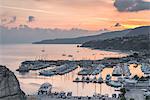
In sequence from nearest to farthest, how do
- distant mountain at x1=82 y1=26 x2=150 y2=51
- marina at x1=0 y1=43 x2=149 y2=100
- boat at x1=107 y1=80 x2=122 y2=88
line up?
marina at x1=0 y1=43 x2=149 y2=100
boat at x1=107 y1=80 x2=122 y2=88
distant mountain at x1=82 y1=26 x2=150 y2=51

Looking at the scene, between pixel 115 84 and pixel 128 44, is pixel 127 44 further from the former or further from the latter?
pixel 115 84

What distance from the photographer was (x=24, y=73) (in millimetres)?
29594

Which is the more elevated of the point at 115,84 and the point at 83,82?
the point at 83,82

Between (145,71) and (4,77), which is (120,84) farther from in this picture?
(4,77)

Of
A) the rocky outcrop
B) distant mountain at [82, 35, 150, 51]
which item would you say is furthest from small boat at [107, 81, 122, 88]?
distant mountain at [82, 35, 150, 51]

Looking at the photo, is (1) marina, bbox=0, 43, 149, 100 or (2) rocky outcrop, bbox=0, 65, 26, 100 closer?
(2) rocky outcrop, bbox=0, 65, 26, 100

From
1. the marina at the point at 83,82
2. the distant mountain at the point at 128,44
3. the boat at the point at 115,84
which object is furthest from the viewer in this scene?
the distant mountain at the point at 128,44

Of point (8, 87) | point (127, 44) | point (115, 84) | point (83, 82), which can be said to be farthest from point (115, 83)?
point (127, 44)

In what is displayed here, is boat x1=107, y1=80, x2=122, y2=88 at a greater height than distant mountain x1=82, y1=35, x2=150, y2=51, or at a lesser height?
lesser

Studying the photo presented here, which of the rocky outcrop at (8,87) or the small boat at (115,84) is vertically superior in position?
the small boat at (115,84)

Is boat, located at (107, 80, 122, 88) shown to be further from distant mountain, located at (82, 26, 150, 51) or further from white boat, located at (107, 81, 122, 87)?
distant mountain, located at (82, 26, 150, 51)

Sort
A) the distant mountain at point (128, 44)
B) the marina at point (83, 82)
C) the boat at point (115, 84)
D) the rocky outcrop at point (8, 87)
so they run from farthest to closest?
the distant mountain at point (128, 44) → the boat at point (115, 84) → the marina at point (83, 82) → the rocky outcrop at point (8, 87)

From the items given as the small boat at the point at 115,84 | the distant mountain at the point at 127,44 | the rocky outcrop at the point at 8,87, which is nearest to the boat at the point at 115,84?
the small boat at the point at 115,84

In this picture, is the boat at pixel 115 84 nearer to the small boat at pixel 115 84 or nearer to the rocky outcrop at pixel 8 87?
the small boat at pixel 115 84
